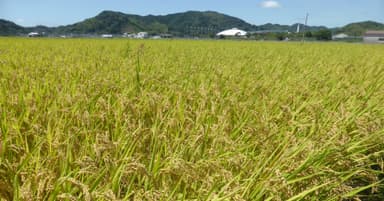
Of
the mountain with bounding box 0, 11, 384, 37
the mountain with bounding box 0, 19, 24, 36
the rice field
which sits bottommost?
the rice field

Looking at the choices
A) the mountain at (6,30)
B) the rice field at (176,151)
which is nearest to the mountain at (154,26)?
the mountain at (6,30)

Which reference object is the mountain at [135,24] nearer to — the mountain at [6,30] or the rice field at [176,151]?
the mountain at [6,30]

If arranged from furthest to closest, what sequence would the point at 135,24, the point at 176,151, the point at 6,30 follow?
1. the point at 135,24
2. the point at 6,30
3. the point at 176,151

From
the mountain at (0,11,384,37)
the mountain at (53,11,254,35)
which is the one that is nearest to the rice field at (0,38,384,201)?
the mountain at (0,11,384,37)

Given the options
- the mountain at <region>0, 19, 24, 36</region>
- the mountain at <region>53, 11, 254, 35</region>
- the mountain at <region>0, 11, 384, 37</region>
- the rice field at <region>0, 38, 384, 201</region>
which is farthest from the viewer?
the mountain at <region>53, 11, 254, 35</region>

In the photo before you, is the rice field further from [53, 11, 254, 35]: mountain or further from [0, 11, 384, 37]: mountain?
[53, 11, 254, 35]: mountain

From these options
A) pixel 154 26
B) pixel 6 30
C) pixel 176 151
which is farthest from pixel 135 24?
pixel 176 151

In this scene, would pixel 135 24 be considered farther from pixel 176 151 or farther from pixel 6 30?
pixel 176 151

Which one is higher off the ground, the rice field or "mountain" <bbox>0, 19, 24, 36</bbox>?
"mountain" <bbox>0, 19, 24, 36</bbox>

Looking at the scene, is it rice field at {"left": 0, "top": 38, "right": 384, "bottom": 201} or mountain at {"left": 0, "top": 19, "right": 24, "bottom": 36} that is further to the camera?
mountain at {"left": 0, "top": 19, "right": 24, "bottom": 36}

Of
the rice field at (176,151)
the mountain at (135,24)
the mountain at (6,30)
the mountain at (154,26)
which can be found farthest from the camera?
the mountain at (135,24)

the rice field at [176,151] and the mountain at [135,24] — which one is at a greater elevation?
the mountain at [135,24]

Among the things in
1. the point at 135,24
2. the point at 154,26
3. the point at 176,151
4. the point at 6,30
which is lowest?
the point at 176,151

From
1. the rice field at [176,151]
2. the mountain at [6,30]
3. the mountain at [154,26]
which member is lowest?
the rice field at [176,151]
